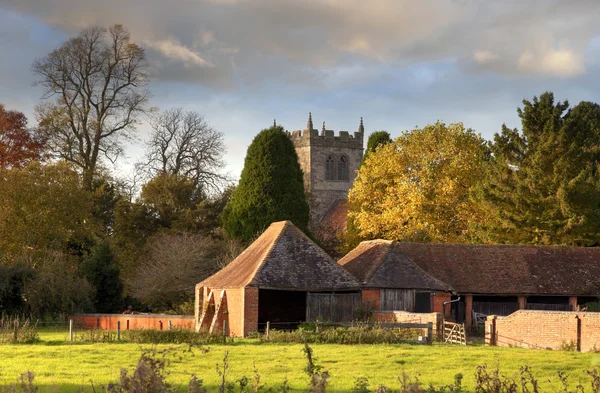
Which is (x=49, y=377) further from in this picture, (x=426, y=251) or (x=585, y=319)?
(x=426, y=251)

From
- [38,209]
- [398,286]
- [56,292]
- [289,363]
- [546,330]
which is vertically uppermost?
[38,209]

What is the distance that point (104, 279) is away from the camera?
155 ft

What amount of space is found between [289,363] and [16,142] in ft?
134

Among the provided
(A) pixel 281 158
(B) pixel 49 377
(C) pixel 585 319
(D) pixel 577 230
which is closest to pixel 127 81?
(A) pixel 281 158

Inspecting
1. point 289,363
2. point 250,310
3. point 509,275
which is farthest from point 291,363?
point 509,275

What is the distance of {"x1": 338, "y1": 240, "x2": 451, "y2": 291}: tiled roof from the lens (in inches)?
1565

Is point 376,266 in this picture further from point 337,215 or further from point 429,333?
point 337,215

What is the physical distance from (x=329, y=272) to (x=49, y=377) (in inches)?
772

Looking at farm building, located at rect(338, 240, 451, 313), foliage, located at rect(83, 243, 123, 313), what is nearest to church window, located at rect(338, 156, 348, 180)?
foliage, located at rect(83, 243, 123, 313)

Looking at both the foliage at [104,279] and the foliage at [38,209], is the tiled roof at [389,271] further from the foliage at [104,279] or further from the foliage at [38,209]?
the foliage at [38,209]

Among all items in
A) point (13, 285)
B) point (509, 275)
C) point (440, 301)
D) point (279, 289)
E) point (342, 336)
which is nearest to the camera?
point (342, 336)

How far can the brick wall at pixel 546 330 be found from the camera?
3050 centimetres

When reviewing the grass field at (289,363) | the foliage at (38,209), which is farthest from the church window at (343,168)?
the grass field at (289,363)

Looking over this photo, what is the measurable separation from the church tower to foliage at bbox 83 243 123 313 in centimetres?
3726
